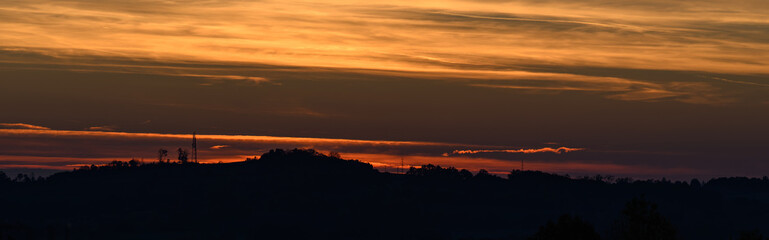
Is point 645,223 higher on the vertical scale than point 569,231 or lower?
higher

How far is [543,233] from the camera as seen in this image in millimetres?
169625

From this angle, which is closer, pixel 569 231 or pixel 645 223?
pixel 569 231

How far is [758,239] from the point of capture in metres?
178

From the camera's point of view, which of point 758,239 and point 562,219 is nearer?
point 562,219

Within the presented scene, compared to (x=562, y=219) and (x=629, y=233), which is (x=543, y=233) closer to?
(x=562, y=219)

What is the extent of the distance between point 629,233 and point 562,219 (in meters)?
14.9

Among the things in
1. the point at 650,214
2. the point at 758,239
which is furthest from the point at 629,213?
the point at 758,239

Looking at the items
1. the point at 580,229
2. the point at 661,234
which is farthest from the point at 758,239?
the point at 580,229

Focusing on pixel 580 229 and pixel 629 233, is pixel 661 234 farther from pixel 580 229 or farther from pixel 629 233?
pixel 580 229

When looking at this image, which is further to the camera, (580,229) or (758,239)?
(758,239)

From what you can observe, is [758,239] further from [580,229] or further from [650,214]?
[580,229]

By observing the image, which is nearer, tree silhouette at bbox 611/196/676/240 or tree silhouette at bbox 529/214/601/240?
tree silhouette at bbox 529/214/601/240

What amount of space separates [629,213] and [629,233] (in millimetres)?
5756

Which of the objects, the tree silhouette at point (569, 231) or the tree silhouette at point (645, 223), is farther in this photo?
the tree silhouette at point (645, 223)
